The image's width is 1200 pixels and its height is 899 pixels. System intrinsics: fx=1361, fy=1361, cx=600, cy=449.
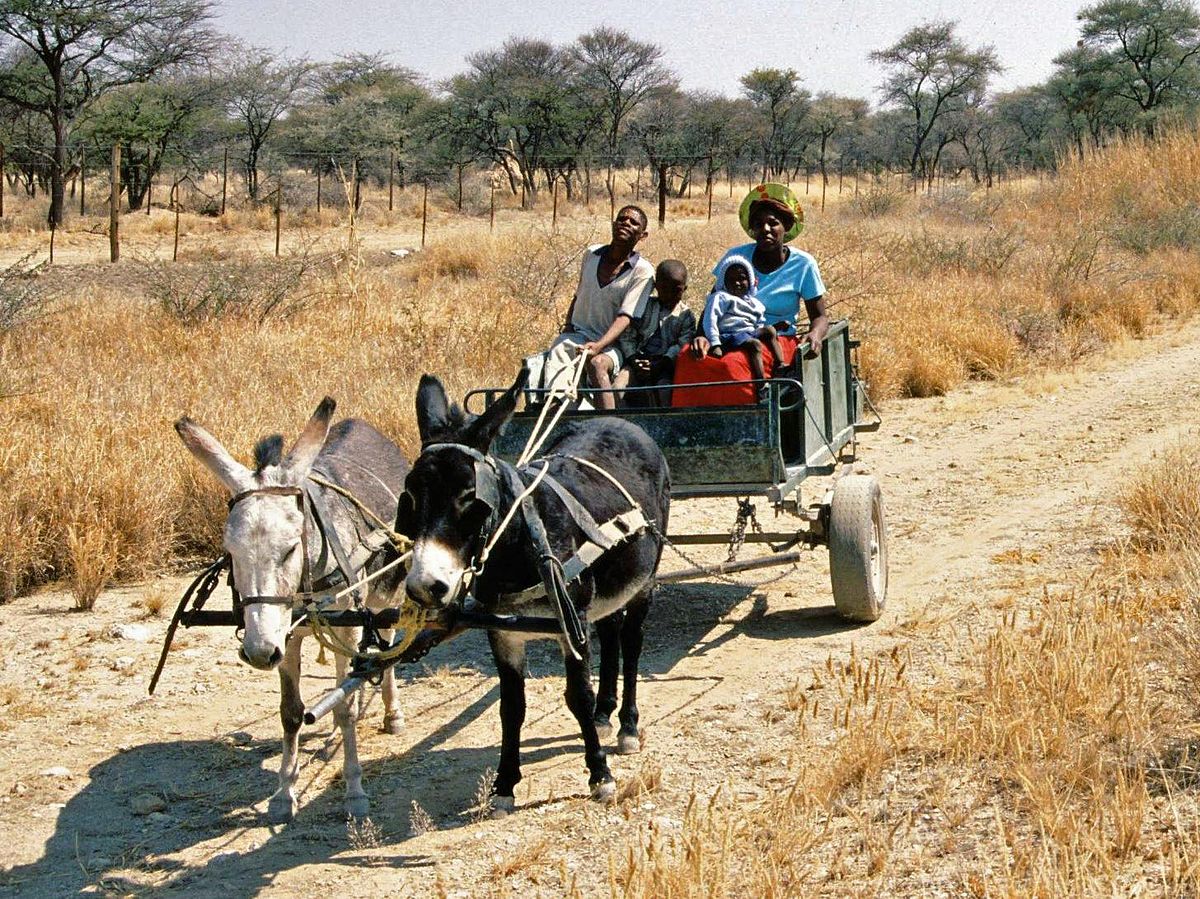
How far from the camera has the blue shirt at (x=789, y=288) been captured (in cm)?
737

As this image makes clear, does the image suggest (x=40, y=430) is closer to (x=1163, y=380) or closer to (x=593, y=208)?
(x=1163, y=380)

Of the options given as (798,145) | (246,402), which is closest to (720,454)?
(246,402)

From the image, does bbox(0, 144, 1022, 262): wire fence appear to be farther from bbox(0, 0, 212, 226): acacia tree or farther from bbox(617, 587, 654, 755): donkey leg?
bbox(617, 587, 654, 755): donkey leg

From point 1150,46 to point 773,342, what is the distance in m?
43.4

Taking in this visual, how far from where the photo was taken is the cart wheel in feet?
20.8

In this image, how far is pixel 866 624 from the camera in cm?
667

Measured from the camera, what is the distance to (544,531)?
14.8ft

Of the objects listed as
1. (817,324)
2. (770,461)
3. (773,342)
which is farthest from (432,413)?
(817,324)

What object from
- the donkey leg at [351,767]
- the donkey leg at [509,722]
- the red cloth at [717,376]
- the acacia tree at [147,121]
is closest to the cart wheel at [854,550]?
the red cloth at [717,376]

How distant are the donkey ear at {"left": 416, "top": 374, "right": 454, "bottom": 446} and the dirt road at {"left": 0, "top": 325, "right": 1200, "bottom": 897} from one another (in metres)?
1.36

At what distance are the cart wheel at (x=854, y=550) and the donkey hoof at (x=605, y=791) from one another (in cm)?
198

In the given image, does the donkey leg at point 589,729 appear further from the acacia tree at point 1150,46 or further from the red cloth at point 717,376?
the acacia tree at point 1150,46

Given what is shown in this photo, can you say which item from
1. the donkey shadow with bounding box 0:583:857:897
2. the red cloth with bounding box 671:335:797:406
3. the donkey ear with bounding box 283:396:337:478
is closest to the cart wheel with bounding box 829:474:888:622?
the red cloth with bounding box 671:335:797:406

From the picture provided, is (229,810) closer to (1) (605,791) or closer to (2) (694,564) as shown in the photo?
(1) (605,791)
